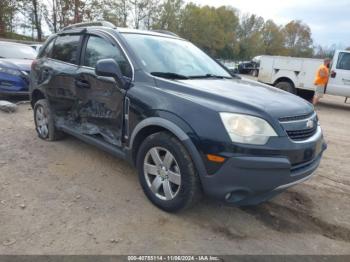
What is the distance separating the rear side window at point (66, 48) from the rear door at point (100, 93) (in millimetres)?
253

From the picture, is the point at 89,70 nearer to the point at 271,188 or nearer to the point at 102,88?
the point at 102,88

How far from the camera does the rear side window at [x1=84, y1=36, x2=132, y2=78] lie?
11.6ft

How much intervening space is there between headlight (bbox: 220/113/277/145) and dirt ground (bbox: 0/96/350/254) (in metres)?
0.92

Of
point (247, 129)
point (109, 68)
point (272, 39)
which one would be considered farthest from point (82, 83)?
point (272, 39)

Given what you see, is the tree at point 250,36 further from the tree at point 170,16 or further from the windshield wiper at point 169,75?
the windshield wiper at point 169,75

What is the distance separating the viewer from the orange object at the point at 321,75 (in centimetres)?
1082

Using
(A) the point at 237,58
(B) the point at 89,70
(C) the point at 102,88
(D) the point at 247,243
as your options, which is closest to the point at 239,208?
(D) the point at 247,243

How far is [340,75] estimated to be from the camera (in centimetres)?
1147

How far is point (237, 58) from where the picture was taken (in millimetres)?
66812

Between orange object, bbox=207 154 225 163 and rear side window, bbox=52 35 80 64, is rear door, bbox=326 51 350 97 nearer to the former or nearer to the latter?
rear side window, bbox=52 35 80 64

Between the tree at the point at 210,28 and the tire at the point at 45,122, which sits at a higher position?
the tree at the point at 210,28

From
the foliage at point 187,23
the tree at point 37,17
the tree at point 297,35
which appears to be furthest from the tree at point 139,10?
the tree at point 297,35

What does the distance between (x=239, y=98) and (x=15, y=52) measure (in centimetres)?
874

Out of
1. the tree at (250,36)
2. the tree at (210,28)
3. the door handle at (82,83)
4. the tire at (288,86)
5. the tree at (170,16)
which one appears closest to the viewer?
the door handle at (82,83)
